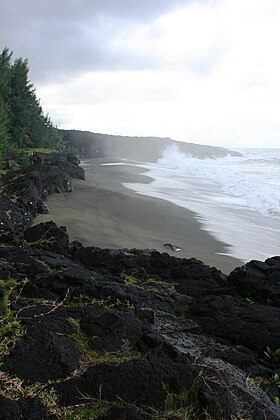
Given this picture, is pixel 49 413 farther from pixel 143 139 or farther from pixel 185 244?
pixel 143 139

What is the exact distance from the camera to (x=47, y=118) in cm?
4719

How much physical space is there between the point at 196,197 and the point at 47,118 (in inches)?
1242

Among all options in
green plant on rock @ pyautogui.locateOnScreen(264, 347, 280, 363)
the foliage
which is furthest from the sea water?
the foliage

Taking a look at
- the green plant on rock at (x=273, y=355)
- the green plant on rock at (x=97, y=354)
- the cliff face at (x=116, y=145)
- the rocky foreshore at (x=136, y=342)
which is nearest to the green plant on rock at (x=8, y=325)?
the rocky foreshore at (x=136, y=342)

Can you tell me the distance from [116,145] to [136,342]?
83.6 m

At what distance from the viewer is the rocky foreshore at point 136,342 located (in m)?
3.30

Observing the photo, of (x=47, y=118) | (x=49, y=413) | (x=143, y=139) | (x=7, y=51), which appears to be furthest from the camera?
(x=143, y=139)

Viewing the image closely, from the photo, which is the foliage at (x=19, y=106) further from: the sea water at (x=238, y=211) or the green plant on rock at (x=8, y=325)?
the green plant on rock at (x=8, y=325)

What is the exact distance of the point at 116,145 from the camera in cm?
8606

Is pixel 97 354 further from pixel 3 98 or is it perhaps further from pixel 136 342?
pixel 3 98

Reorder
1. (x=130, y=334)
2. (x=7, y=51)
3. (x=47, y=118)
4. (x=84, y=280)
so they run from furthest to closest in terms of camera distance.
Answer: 1. (x=47, y=118)
2. (x=7, y=51)
3. (x=84, y=280)
4. (x=130, y=334)

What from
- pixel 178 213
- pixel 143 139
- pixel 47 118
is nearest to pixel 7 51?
pixel 47 118

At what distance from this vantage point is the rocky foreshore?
3305 millimetres

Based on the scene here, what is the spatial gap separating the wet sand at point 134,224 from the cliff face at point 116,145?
5343cm
